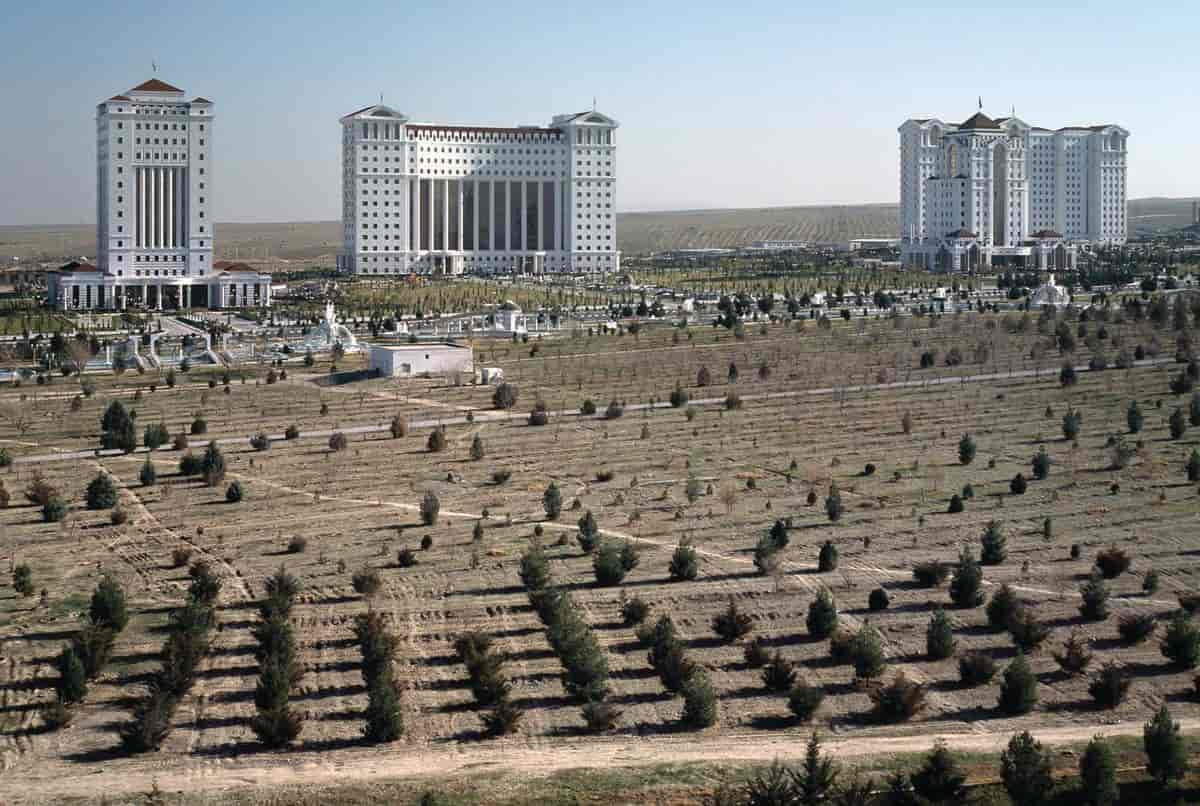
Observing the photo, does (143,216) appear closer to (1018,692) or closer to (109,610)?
(109,610)

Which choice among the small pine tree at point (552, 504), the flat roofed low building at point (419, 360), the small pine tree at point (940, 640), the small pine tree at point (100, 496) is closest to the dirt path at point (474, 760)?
the small pine tree at point (940, 640)

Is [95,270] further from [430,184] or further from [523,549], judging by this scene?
[523,549]

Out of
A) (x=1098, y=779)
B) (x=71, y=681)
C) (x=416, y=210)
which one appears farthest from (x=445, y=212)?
(x=1098, y=779)

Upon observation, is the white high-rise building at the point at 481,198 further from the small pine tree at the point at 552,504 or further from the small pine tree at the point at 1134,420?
the small pine tree at the point at 552,504

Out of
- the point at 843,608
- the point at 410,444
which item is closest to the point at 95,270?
the point at 410,444

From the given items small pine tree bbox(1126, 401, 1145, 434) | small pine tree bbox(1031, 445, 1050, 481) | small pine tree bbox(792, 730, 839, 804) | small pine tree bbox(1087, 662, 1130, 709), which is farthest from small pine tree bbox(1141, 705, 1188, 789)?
small pine tree bbox(1126, 401, 1145, 434)

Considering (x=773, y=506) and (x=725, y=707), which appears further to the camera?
(x=773, y=506)
